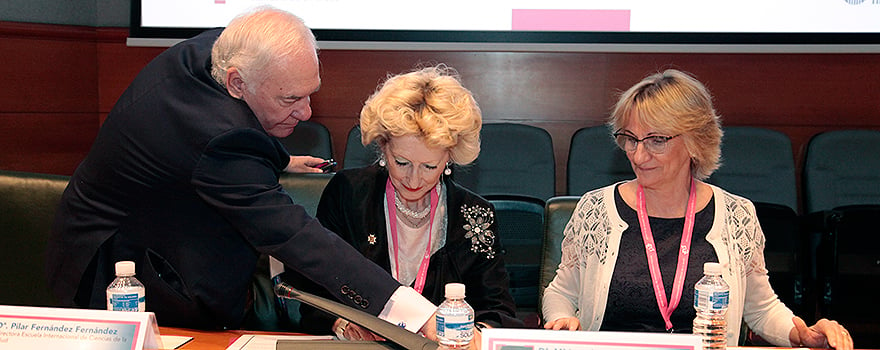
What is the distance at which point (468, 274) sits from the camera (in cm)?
223

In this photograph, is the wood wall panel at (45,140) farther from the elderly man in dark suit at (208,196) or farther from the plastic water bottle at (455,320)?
the plastic water bottle at (455,320)

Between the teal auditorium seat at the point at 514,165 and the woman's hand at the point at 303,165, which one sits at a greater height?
the woman's hand at the point at 303,165

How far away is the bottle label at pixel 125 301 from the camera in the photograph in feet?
5.85

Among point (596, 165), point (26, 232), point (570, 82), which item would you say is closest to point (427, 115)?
point (26, 232)

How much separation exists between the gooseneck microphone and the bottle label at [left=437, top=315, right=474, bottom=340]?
0.05 metres

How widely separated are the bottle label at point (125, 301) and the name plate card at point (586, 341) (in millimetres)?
776

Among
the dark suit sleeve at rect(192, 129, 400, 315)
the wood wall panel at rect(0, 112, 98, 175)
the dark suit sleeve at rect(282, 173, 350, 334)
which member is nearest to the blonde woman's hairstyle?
the dark suit sleeve at rect(192, 129, 400, 315)

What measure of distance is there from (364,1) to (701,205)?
249cm

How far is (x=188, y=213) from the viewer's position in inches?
78.1

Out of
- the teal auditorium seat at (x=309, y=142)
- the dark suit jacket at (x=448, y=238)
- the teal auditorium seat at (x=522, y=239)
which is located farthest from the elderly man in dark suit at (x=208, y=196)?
the teal auditorium seat at (x=309, y=142)

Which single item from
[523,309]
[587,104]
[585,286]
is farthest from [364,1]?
[585,286]

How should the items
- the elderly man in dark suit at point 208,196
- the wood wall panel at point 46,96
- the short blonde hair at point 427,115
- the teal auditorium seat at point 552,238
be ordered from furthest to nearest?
1. the wood wall panel at point 46,96
2. the teal auditorium seat at point 552,238
3. the short blonde hair at point 427,115
4. the elderly man in dark suit at point 208,196

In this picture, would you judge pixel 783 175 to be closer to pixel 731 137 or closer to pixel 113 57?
pixel 731 137

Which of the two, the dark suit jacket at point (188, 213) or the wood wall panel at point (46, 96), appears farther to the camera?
the wood wall panel at point (46, 96)
